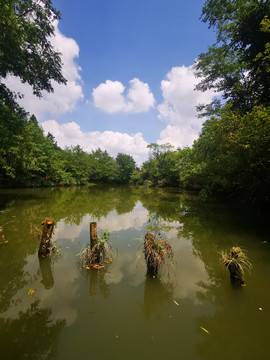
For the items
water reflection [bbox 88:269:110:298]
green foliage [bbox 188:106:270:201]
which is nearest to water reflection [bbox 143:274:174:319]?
water reflection [bbox 88:269:110:298]

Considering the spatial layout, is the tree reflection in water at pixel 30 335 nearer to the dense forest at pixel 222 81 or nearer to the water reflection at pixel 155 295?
the water reflection at pixel 155 295

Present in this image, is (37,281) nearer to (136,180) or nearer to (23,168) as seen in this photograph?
(23,168)

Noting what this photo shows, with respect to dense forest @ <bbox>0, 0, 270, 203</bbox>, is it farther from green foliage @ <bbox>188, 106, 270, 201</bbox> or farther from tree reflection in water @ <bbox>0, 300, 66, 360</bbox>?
tree reflection in water @ <bbox>0, 300, 66, 360</bbox>

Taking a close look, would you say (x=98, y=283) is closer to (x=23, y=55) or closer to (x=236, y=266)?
(x=236, y=266)

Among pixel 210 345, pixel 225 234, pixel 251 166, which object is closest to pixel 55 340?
pixel 210 345

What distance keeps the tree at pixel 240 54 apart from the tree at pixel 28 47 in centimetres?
1129

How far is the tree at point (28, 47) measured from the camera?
7082 millimetres

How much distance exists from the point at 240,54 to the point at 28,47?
1681cm

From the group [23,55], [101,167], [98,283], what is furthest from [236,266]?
[101,167]

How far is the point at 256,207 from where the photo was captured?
9406 millimetres

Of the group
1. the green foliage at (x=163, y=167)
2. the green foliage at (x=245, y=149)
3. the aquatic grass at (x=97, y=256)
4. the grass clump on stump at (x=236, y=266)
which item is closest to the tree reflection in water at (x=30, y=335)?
the aquatic grass at (x=97, y=256)

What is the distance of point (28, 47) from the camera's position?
9.27m

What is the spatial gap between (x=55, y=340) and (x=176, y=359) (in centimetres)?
159

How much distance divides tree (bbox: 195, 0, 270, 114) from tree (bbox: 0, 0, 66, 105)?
37.0ft
